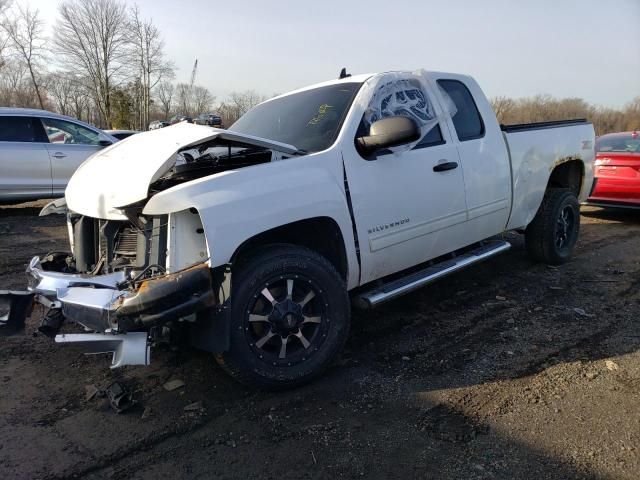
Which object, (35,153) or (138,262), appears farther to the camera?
(35,153)

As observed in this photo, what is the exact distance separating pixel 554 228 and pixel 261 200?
3968mm

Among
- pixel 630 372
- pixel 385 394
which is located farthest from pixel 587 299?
pixel 385 394

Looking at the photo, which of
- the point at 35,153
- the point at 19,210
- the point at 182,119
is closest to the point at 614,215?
the point at 182,119

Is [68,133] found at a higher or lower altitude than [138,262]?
higher

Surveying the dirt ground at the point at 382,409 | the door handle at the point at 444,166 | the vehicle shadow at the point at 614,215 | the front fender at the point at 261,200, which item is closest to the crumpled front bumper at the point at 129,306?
the front fender at the point at 261,200

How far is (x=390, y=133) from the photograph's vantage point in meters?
3.36

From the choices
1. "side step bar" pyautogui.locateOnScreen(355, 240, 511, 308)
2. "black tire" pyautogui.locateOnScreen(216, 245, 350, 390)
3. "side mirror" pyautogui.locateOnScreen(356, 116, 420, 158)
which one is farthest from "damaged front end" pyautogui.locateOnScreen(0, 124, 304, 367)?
"side step bar" pyautogui.locateOnScreen(355, 240, 511, 308)

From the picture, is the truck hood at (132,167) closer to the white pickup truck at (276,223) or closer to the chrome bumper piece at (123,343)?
the white pickup truck at (276,223)

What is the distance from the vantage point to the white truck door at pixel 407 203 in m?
3.44

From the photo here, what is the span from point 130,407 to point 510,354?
2600mm

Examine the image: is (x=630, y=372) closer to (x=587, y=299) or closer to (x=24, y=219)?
(x=587, y=299)

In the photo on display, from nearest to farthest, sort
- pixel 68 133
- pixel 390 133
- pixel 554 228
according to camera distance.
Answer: pixel 390 133, pixel 554 228, pixel 68 133

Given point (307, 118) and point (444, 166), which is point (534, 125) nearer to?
point (444, 166)

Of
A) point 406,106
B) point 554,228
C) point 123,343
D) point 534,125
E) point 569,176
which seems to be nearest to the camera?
point 123,343
